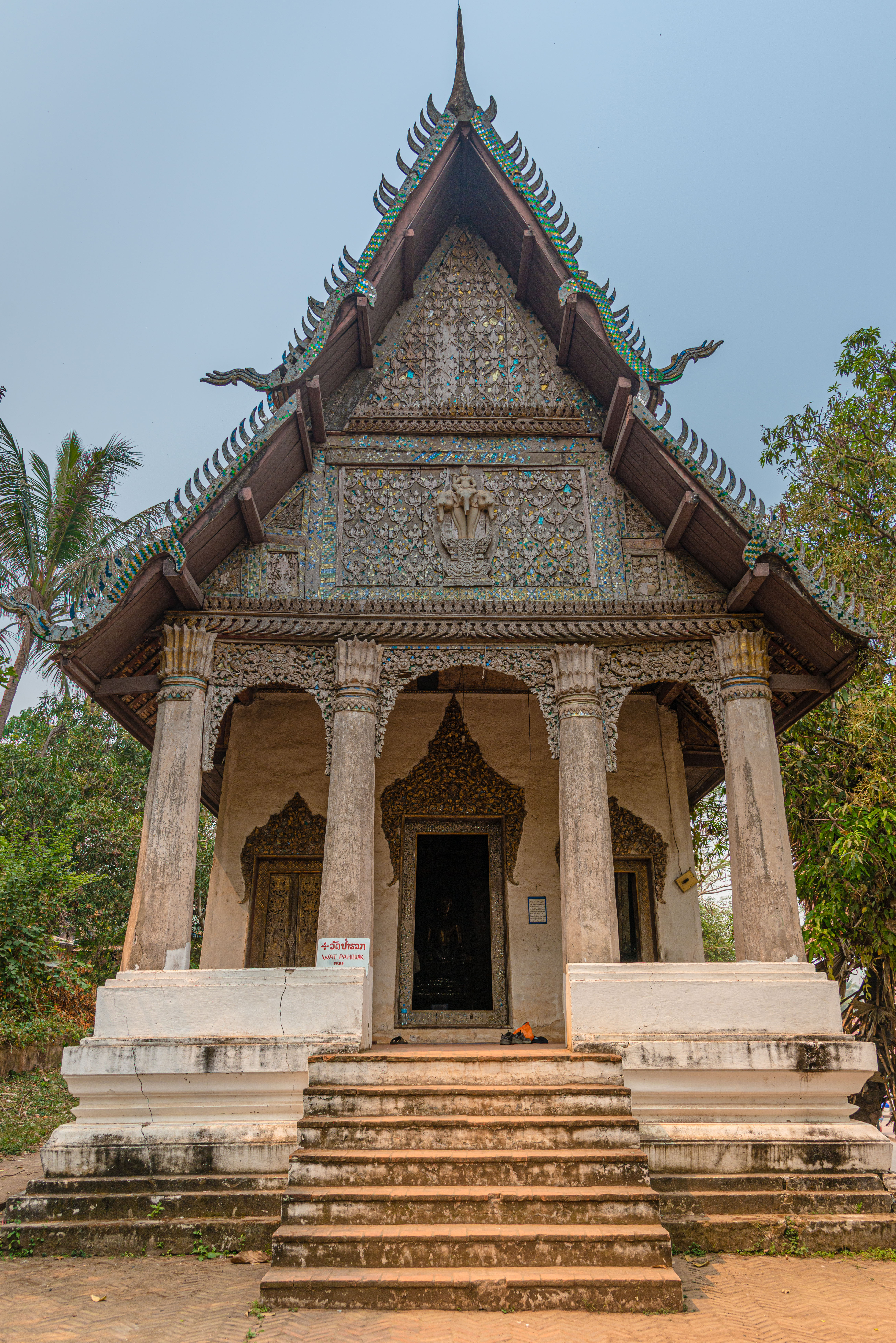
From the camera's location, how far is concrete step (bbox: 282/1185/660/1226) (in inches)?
188

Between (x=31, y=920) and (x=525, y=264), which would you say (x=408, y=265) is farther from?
(x=31, y=920)

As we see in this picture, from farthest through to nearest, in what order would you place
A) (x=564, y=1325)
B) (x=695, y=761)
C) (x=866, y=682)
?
(x=695, y=761), (x=866, y=682), (x=564, y=1325)

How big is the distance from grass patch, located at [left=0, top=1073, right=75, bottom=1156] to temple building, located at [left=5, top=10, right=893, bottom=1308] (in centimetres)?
299

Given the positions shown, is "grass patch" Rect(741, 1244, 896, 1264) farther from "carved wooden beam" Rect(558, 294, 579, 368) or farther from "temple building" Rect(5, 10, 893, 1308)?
"carved wooden beam" Rect(558, 294, 579, 368)

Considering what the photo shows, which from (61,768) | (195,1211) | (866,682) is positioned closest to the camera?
(195,1211)

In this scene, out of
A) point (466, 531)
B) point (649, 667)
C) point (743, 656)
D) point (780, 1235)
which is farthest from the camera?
point (466, 531)

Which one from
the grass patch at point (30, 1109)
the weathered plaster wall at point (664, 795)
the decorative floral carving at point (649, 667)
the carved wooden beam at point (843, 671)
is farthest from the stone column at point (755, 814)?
the grass patch at point (30, 1109)

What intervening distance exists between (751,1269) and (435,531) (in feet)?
18.5

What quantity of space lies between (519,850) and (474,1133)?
3981mm

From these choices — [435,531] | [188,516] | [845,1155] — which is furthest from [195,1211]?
[435,531]

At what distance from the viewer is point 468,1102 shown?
554cm

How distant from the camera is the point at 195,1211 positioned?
18.1 ft

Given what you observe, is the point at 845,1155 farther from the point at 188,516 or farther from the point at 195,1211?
the point at 188,516

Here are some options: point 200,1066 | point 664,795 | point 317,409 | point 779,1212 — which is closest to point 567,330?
point 317,409
